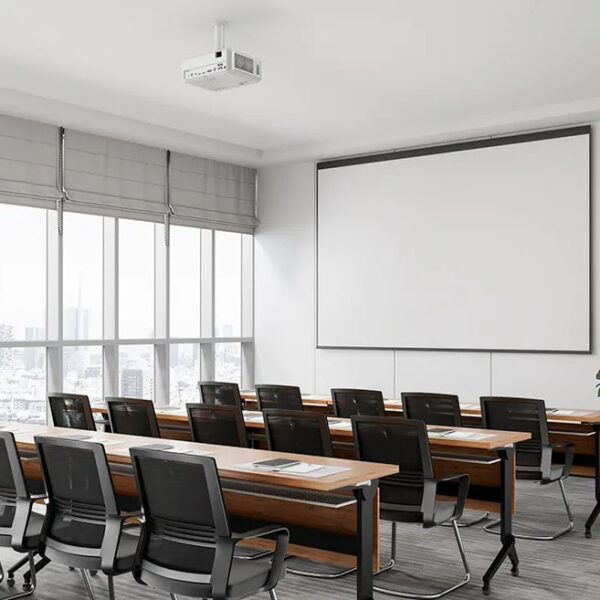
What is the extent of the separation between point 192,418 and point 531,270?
197 inches

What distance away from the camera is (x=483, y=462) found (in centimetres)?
477

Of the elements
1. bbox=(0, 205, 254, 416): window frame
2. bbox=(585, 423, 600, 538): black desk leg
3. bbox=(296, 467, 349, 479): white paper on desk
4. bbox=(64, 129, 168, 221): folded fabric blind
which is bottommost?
bbox=(585, 423, 600, 538): black desk leg

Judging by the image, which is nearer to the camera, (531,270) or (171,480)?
(171,480)

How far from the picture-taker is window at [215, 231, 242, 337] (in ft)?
37.2

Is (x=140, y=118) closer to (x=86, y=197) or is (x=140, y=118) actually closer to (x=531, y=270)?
(x=86, y=197)

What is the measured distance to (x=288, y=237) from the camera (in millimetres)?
11320

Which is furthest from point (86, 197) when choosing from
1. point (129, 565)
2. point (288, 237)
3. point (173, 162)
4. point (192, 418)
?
point (129, 565)

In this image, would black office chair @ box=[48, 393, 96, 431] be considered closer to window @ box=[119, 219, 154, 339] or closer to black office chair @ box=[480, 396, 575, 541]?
black office chair @ box=[480, 396, 575, 541]

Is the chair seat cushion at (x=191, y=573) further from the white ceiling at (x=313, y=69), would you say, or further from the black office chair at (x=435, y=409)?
the white ceiling at (x=313, y=69)

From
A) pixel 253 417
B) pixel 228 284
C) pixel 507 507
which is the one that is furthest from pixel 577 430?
pixel 228 284

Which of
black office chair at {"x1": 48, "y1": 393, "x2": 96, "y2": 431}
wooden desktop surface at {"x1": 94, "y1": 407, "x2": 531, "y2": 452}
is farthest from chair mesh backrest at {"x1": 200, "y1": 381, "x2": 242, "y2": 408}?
black office chair at {"x1": 48, "y1": 393, "x2": 96, "y2": 431}

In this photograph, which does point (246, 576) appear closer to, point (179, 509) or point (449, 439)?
point (179, 509)

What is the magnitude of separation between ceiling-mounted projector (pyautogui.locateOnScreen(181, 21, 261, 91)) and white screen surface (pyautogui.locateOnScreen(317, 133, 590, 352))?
13.5ft

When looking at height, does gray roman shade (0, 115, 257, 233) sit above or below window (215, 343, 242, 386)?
above
